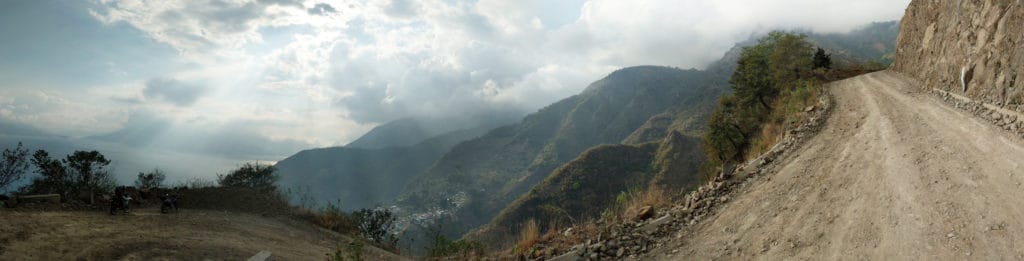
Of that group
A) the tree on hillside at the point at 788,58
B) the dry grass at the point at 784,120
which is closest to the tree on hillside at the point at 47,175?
the dry grass at the point at 784,120

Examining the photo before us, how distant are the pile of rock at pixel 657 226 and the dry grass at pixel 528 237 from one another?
25 centimetres

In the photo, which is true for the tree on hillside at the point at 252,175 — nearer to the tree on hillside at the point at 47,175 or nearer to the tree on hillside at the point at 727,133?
the tree on hillside at the point at 47,175

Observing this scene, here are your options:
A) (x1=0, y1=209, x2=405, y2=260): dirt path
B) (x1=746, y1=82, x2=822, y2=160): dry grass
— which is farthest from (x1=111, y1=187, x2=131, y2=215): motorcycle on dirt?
(x1=746, y1=82, x2=822, y2=160): dry grass

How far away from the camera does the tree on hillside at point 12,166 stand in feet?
61.3

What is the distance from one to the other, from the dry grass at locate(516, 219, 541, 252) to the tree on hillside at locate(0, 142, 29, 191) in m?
23.6

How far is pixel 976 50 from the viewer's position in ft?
48.6

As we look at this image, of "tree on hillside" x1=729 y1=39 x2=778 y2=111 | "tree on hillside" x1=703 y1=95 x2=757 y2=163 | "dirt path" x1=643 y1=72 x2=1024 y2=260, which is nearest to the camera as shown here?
"dirt path" x1=643 y1=72 x2=1024 y2=260

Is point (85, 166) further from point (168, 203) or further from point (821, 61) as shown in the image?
point (821, 61)

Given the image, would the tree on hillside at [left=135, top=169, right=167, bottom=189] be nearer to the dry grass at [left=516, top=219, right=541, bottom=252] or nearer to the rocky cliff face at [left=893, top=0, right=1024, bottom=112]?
the dry grass at [left=516, top=219, right=541, bottom=252]

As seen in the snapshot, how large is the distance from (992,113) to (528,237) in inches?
504

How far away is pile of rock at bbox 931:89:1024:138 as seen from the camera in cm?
977

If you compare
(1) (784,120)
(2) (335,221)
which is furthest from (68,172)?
(1) (784,120)

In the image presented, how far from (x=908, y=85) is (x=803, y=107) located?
7.67 metres

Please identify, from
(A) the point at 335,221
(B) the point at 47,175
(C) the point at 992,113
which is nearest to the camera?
(C) the point at 992,113
